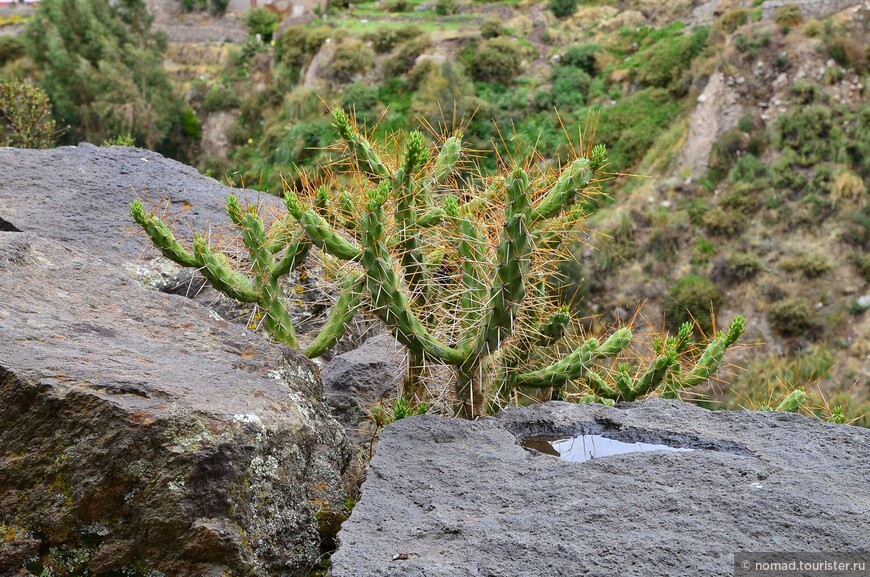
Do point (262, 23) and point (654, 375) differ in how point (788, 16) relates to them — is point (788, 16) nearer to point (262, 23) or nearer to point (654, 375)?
point (654, 375)

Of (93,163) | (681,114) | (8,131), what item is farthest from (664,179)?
(93,163)

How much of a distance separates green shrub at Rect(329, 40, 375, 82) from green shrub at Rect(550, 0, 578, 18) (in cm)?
944

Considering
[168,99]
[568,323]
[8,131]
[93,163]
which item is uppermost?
[93,163]

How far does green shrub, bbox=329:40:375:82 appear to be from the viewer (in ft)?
117

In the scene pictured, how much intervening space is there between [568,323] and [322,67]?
33.7 metres

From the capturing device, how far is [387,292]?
3.69 meters

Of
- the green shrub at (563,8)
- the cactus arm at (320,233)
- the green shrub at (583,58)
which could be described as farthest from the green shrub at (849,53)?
the cactus arm at (320,233)

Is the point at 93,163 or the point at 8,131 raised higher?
the point at 93,163

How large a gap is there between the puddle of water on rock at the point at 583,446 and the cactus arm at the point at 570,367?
2.60 ft

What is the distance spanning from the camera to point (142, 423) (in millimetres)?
2873

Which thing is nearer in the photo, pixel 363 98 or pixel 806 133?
pixel 806 133

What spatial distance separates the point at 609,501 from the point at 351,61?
3441 centimetres

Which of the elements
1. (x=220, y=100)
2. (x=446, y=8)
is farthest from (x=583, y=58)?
(x=220, y=100)

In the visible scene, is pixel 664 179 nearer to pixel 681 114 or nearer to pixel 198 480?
pixel 681 114
